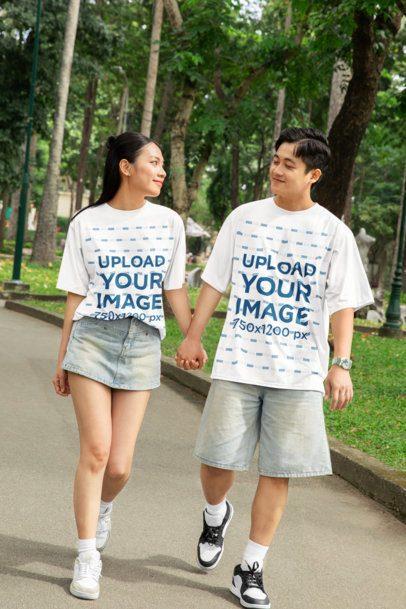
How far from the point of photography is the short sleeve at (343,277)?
4281 mm

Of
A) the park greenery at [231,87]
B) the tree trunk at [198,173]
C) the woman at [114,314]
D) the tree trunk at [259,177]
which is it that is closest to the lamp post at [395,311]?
the park greenery at [231,87]

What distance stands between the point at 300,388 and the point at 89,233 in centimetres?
110

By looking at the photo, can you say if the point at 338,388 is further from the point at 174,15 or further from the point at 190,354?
the point at 174,15

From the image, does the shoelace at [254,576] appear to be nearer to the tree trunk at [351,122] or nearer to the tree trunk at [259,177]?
the tree trunk at [351,122]

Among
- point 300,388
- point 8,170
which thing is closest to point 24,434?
point 300,388

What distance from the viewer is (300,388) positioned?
4.25m

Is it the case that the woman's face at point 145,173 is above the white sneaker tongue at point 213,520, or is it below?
above

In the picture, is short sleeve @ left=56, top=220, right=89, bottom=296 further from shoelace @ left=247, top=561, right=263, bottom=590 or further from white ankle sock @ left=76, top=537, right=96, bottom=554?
shoelace @ left=247, top=561, right=263, bottom=590

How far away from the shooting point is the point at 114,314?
4.38m

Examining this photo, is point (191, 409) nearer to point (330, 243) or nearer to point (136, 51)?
point (330, 243)

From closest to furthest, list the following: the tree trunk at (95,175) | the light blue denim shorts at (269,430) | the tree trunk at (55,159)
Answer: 1. the light blue denim shorts at (269,430)
2. the tree trunk at (55,159)
3. the tree trunk at (95,175)

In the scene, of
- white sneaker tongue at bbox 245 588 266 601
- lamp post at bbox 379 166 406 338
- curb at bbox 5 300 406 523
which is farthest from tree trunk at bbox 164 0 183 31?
white sneaker tongue at bbox 245 588 266 601

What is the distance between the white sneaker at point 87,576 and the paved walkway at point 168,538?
43mm

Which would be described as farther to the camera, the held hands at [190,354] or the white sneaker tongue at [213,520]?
the white sneaker tongue at [213,520]
